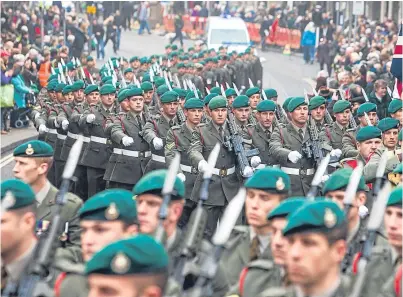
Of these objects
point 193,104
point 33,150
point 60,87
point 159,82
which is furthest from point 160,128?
point 33,150

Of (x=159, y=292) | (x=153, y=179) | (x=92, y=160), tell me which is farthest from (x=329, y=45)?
(x=159, y=292)

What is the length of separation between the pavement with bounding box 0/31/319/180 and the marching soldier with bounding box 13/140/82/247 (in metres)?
9.23

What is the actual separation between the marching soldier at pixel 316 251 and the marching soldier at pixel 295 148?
7016 mm

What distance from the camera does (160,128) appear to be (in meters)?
15.7

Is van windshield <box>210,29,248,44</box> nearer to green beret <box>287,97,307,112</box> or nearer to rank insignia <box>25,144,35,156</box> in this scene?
green beret <box>287,97,307,112</box>

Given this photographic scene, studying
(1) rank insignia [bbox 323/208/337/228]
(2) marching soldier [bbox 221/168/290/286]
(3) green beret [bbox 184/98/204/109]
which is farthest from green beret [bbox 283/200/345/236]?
(3) green beret [bbox 184/98/204/109]

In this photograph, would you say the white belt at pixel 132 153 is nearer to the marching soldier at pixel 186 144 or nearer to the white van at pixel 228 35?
the marching soldier at pixel 186 144

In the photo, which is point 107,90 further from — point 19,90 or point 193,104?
point 19,90

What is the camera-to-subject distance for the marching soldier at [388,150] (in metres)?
11.4

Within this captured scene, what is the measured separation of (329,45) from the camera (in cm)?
4106

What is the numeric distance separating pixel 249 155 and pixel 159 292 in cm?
845

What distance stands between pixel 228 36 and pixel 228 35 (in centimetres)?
4

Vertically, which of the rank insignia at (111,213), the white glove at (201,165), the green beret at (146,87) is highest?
the rank insignia at (111,213)

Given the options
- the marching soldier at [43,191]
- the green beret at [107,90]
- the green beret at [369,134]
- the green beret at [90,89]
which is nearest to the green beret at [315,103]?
the green beret at [107,90]
